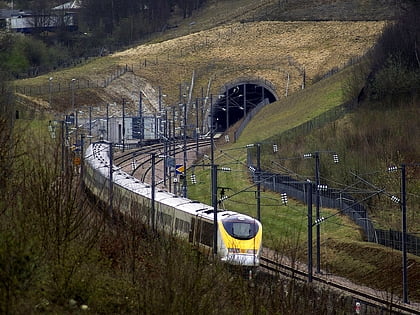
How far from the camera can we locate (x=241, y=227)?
33.4m

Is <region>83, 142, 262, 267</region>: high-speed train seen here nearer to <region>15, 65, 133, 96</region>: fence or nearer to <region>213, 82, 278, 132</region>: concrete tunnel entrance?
<region>15, 65, 133, 96</region>: fence

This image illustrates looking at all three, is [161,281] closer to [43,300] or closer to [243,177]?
[43,300]

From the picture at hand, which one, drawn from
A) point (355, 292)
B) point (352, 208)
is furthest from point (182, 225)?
point (352, 208)

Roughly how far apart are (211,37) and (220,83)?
21.0 m

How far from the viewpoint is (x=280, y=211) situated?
47.8 meters

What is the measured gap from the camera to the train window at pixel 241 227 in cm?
3316

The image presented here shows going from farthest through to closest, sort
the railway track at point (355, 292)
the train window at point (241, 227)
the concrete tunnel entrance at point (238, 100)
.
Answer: the concrete tunnel entrance at point (238, 100) < the train window at point (241, 227) < the railway track at point (355, 292)

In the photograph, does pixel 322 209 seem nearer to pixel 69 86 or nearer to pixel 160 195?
pixel 160 195

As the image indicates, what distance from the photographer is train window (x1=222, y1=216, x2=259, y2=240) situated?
33.2m

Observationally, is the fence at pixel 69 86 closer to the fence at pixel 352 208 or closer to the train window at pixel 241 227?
the fence at pixel 352 208

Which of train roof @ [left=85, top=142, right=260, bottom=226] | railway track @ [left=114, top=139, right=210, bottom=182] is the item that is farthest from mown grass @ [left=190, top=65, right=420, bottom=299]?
railway track @ [left=114, top=139, right=210, bottom=182]

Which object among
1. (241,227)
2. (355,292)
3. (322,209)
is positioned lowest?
(322,209)

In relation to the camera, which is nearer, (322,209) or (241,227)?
(241,227)

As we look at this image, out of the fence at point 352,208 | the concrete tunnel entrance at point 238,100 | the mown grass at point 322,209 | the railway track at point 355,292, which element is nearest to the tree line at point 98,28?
the concrete tunnel entrance at point 238,100
